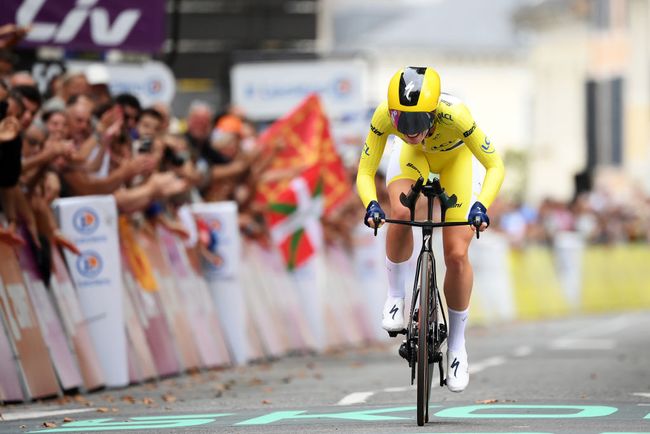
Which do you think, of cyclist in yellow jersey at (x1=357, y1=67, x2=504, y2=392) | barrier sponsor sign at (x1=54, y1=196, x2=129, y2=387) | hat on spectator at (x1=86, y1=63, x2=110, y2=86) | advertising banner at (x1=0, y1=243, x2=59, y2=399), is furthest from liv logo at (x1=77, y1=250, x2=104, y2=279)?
cyclist in yellow jersey at (x1=357, y1=67, x2=504, y2=392)

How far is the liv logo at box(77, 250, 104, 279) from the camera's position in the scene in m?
15.0

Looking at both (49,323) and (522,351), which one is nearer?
(49,323)

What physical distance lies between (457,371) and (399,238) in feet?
3.07

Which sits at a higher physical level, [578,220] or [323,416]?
[578,220]

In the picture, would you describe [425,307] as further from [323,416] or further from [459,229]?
[323,416]

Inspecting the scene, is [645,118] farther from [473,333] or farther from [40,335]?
[40,335]

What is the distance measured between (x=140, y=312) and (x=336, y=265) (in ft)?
26.0

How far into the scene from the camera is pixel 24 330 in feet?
45.6

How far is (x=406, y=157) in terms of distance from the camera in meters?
12.2

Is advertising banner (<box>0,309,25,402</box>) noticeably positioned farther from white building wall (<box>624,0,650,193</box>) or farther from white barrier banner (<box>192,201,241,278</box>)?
white building wall (<box>624,0,650,193</box>)

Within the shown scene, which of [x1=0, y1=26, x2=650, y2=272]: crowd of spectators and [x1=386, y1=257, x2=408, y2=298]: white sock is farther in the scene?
[x1=0, y1=26, x2=650, y2=272]: crowd of spectators

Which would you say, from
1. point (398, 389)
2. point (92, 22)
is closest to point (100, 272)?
point (398, 389)

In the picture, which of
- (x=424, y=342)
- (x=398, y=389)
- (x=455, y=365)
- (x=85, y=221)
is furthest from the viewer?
(x=85, y=221)

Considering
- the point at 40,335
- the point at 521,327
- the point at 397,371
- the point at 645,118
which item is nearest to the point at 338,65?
the point at 521,327
